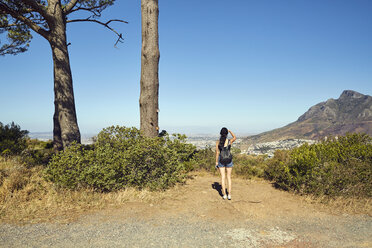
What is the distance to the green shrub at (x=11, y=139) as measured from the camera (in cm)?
841

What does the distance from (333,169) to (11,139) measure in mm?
12578

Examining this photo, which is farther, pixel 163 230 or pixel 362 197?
pixel 362 197

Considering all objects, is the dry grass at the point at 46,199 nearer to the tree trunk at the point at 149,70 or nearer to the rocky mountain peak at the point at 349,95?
the tree trunk at the point at 149,70

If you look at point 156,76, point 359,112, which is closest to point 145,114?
point 156,76

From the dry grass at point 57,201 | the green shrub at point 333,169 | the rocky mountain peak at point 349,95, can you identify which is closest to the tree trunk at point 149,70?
the dry grass at point 57,201

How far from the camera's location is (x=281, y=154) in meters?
10.8

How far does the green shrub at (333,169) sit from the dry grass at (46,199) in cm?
412

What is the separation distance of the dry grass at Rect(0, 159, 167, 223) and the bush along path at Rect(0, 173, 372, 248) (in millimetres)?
253

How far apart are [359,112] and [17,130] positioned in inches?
6669

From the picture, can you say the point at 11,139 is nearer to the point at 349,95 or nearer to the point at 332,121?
the point at 332,121

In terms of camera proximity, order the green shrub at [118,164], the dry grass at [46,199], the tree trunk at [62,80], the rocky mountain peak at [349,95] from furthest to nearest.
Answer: the rocky mountain peak at [349,95], the tree trunk at [62,80], the green shrub at [118,164], the dry grass at [46,199]

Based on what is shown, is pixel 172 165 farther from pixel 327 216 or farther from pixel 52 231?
pixel 327 216

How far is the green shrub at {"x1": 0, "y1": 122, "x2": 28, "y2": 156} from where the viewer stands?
8.41m

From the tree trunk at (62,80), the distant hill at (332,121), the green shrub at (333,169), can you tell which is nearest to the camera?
the green shrub at (333,169)
